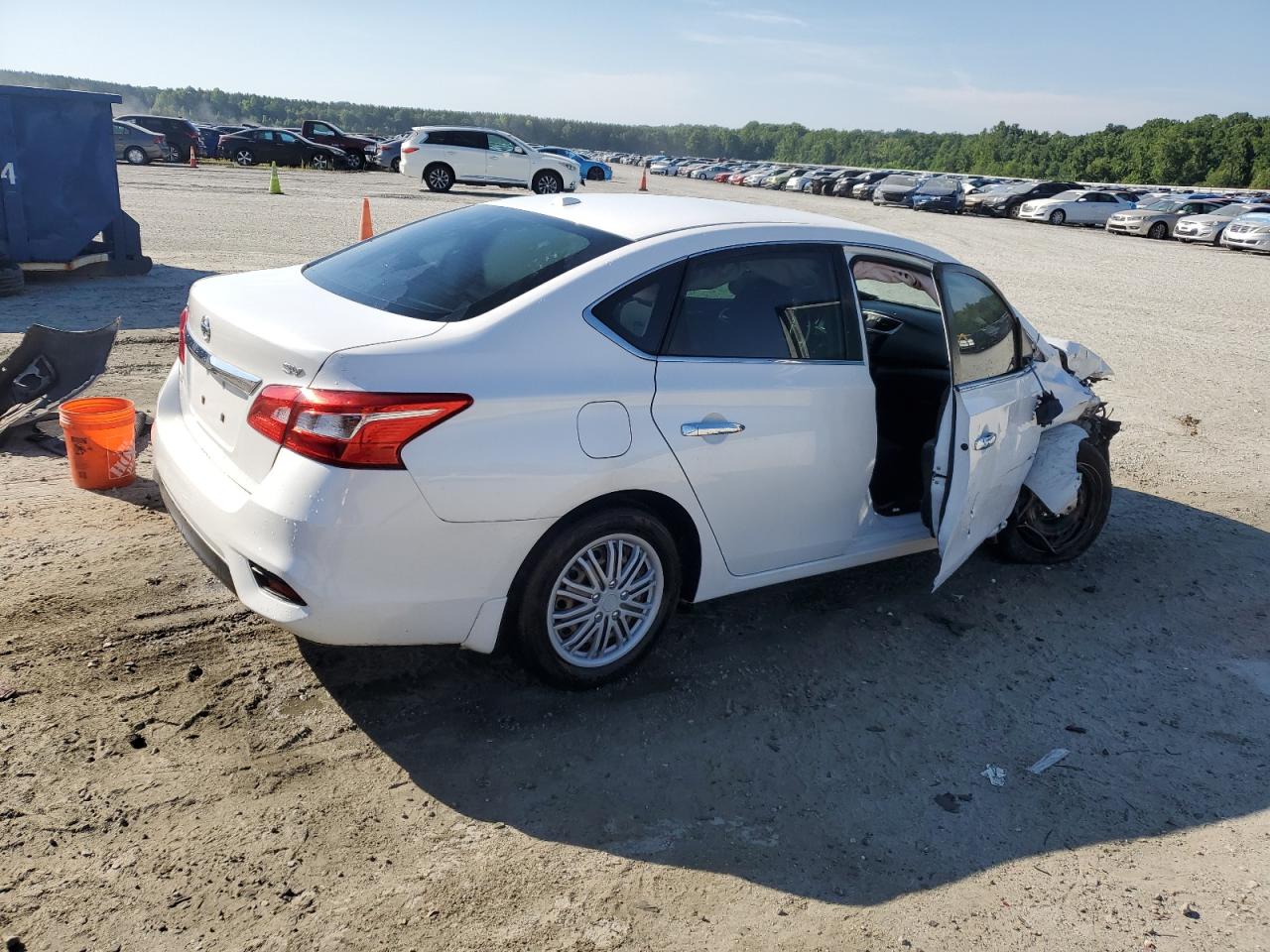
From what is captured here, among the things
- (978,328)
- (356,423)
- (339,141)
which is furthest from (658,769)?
(339,141)

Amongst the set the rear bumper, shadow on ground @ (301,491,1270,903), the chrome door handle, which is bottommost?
shadow on ground @ (301,491,1270,903)

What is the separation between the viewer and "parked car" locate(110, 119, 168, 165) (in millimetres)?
32594

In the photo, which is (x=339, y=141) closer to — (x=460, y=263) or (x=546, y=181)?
(x=546, y=181)

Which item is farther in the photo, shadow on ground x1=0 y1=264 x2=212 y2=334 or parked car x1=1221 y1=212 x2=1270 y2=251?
parked car x1=1221 y1=212 x2=1270 y2=251

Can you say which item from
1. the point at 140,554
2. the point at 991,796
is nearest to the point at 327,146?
the point at 140,554

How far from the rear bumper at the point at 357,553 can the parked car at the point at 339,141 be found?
37.1m

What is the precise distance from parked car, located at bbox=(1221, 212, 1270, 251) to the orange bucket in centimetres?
3003

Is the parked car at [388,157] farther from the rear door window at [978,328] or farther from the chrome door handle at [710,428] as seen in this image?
the chrome door handle at [710,428]

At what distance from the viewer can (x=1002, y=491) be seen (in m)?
4.62

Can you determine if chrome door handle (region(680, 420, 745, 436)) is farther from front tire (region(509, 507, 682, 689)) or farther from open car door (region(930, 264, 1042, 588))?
open car door (region(930, 264, 1042, 588))

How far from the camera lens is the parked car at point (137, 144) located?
1283 inches

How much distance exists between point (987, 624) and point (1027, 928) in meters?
1.99

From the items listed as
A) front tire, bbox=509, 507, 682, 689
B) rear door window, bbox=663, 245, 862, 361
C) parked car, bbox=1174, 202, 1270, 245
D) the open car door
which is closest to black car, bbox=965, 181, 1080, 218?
parked car, bbox=1174, 202, 1270, 245

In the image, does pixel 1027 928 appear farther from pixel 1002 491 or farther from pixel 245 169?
pixel 245 169
